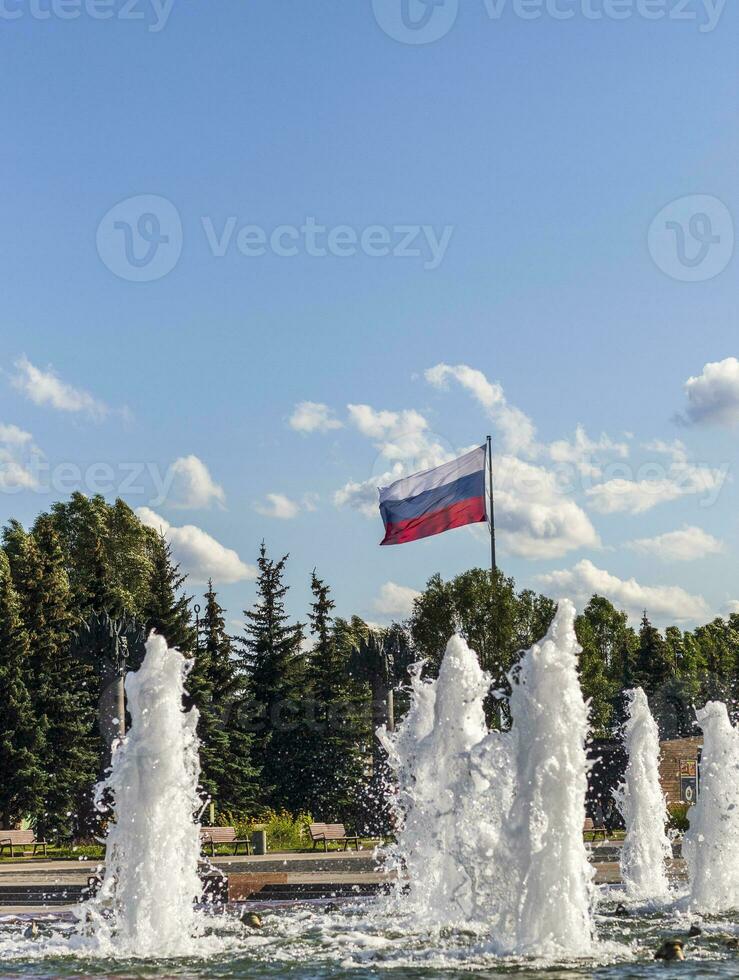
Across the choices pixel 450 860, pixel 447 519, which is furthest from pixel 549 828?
pixel 447 519

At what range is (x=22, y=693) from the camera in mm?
33750

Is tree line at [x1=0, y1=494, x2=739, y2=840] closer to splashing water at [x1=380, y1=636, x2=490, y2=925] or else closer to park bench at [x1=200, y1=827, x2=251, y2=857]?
park bench at [x1=200, y1=827, x2=251, y2=857]

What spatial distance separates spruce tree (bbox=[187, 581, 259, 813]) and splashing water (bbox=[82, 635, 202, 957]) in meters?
22.0

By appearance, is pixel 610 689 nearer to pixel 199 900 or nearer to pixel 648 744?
pixel 648 744

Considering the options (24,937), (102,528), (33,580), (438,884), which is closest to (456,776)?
(438,884)

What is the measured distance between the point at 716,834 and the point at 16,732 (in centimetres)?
2329

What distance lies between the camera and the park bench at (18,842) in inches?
1065

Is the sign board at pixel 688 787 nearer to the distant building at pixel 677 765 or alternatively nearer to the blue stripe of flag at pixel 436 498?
the distant building at pixel 677 765

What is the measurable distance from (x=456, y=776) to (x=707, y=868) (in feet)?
12.7

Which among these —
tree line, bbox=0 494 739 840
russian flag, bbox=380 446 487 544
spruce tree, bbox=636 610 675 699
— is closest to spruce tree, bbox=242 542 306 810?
tree line, bbox=0 494 739 840

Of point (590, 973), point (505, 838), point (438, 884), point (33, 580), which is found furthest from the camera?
point (33, 580)

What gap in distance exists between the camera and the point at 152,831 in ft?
42.4

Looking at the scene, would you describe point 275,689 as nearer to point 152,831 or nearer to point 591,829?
point 591,829

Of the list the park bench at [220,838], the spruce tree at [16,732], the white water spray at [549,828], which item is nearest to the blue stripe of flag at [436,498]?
the park bench at [220,838]
